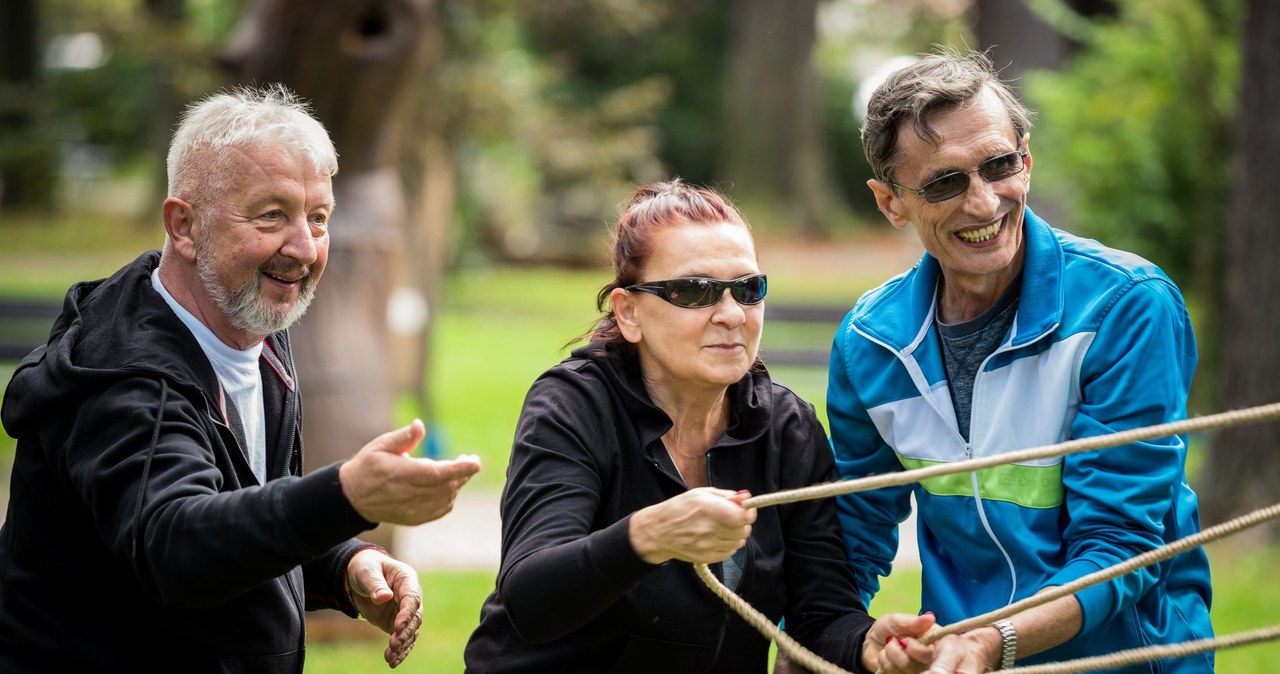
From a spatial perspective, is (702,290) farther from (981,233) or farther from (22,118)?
(22,118)

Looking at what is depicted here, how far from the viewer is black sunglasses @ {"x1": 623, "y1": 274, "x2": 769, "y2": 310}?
317cm

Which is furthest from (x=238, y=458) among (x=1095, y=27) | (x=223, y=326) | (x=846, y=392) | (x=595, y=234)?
(x=595, y=234)

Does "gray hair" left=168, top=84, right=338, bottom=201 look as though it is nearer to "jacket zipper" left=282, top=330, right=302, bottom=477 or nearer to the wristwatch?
"jacket zipper" left=282, top=330, right=302, bottom=477

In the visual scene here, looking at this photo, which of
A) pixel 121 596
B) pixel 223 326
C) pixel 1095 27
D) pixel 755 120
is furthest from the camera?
pixel 755 120

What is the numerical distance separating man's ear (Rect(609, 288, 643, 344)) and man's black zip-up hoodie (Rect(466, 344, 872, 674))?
7cm

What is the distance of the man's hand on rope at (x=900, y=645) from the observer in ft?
9.79

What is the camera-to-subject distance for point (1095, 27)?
10.8 meters

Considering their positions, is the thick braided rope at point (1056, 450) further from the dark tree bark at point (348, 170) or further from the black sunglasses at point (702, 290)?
the dark tree bark at point (348, 170)

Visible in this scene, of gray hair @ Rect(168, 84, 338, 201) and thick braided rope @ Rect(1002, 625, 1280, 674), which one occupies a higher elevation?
gray hair @ Rect(168, 84, 338, 201)

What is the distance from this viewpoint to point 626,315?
3.31 m

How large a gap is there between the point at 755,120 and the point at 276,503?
81.3 feet

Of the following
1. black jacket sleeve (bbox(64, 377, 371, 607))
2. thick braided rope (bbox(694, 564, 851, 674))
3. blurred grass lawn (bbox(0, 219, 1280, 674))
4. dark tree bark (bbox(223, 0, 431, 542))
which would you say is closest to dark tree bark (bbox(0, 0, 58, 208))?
blurred grass lawn (bbox(0, 219, 1280, 674))

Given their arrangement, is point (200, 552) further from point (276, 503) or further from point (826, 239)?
point (826, 239)

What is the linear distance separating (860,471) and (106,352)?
1.79m
